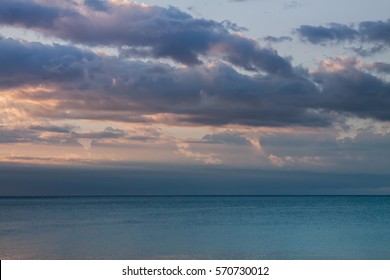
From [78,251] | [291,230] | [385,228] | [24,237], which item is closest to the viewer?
[78,251]

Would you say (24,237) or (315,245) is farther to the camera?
(24,237)

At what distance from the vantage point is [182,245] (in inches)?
1828

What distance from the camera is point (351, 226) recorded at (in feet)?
218
